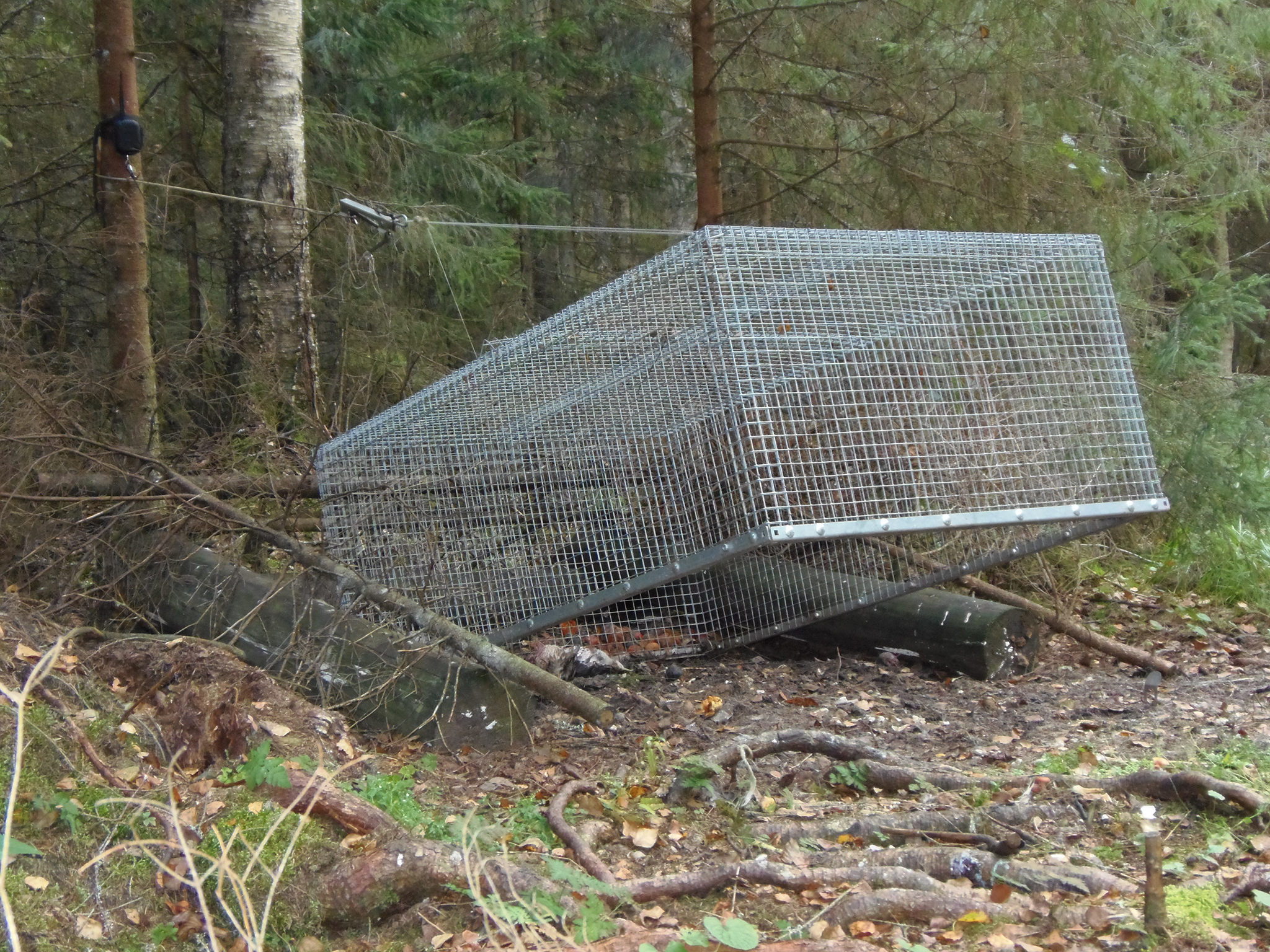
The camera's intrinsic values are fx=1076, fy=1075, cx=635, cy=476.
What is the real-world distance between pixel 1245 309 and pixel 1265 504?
59.3 inches

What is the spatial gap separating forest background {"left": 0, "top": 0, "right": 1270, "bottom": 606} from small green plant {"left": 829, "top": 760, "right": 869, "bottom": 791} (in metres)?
3.20

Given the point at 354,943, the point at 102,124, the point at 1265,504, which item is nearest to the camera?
the point at 354,943

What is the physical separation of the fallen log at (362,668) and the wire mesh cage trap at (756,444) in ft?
1.66

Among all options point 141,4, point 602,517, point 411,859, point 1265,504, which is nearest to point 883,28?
point 1265,504

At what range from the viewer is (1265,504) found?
6.81 meters

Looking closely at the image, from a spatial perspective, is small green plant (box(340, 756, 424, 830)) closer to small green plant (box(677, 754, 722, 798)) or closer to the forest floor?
the forest floor

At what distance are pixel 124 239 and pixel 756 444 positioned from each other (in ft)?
12.0

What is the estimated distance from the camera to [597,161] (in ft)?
35.1

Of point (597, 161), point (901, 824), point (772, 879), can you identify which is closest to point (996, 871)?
point (901, 824)

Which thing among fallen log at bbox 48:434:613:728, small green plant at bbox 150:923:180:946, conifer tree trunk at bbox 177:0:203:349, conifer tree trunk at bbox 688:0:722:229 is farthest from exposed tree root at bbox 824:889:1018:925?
conifer tree trunk at bbox 177:0:203:349

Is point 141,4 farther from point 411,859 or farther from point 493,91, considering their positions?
point 411,859

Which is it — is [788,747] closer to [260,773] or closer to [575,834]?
[575,834]

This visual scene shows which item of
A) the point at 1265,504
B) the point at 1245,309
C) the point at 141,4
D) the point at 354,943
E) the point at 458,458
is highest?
the point at 141,4

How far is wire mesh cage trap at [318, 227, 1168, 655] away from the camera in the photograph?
4156mm
